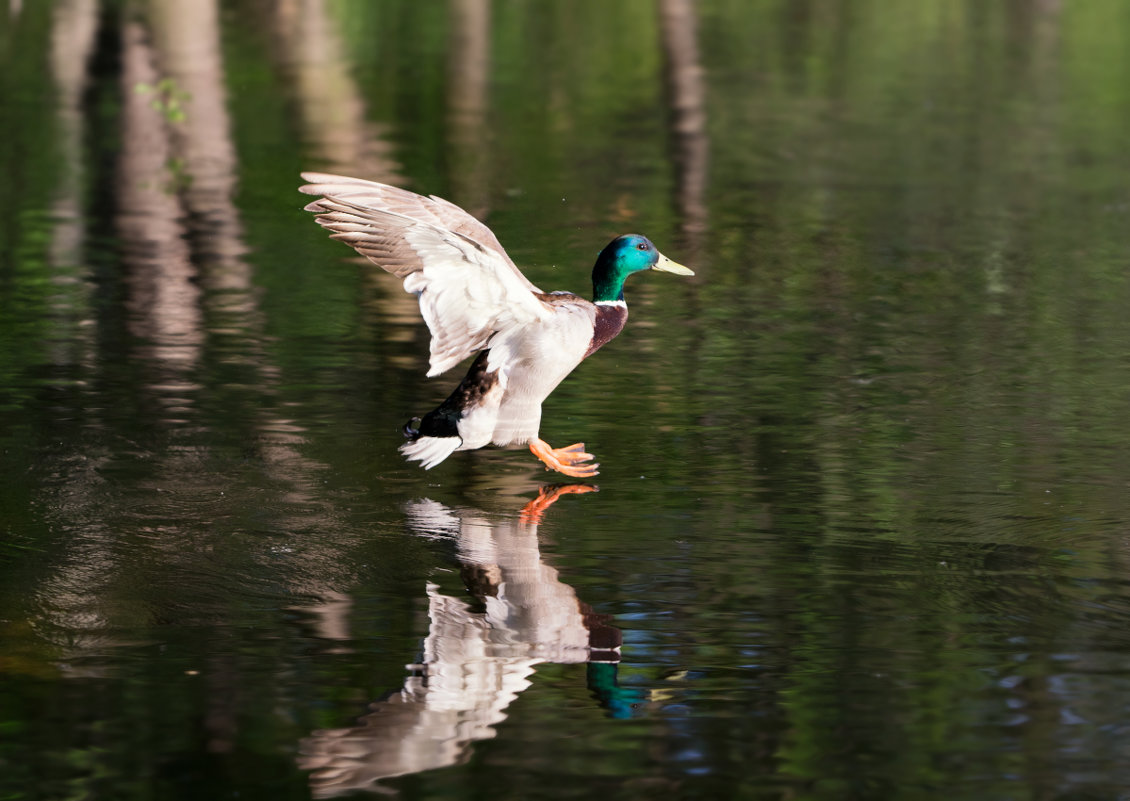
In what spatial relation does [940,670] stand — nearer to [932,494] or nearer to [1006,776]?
[1006,776]

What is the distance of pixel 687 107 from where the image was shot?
2148 cm

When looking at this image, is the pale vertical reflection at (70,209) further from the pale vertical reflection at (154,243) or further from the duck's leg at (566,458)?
the duck's leg at (566,458)

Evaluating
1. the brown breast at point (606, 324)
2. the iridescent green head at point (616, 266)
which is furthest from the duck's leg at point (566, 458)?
the iridescent green head at point (616, 266)

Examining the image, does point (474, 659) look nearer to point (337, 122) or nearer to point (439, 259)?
point (439, 259)

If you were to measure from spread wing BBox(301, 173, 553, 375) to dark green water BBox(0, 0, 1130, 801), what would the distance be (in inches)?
27.1

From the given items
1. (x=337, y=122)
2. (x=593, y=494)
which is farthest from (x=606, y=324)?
(x=337, y=122)

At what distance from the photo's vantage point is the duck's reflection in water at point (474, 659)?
5.17m

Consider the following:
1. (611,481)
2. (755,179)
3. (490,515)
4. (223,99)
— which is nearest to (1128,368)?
(611,481)

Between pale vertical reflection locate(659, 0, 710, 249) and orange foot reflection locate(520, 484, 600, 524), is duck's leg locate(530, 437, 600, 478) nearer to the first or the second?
orange foot reflection locate(520, 484, 600, 524)

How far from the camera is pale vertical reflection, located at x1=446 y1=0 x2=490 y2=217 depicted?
52.1 feet

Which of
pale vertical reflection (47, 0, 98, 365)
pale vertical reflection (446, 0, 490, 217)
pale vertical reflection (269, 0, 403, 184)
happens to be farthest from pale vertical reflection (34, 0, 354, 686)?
pale vertical reflection (446, 0, 490, 217)

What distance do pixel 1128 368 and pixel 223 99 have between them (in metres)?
13.5

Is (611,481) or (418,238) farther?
(611,481)

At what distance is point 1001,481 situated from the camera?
25.8 ft
